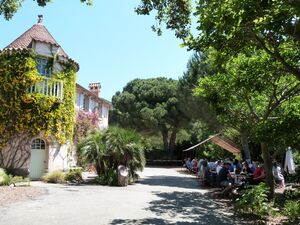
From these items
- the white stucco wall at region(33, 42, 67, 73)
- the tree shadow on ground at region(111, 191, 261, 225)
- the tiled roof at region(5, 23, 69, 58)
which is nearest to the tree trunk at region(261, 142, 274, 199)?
the tree shadow on ground at region(111, 191, 261, 225)

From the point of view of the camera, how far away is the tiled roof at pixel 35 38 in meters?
22.3

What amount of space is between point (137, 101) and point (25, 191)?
109 feet

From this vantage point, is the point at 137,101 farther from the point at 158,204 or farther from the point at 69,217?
the point at 69,217

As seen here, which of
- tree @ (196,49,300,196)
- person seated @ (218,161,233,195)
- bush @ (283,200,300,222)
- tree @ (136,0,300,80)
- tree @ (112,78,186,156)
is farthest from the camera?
tree @ (112,78,186,156)

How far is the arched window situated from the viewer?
21.9 metres

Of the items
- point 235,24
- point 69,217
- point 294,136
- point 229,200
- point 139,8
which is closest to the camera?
point 235,24

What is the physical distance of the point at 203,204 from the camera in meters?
13.3

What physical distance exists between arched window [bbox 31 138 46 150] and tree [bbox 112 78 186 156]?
74.8 ft

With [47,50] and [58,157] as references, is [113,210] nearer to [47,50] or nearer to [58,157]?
[58,157]

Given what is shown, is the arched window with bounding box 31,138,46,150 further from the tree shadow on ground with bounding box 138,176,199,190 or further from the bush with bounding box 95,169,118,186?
the tree shadow on ground with bounding box 138,176,199,190

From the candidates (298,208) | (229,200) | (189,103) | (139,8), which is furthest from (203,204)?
(189,103)

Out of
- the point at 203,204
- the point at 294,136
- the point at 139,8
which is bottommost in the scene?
the point at 203,204

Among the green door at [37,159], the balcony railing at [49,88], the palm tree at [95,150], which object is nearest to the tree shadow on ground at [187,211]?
the palm tree at [95,150]

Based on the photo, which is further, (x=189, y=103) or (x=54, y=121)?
(x=189, y=103)
